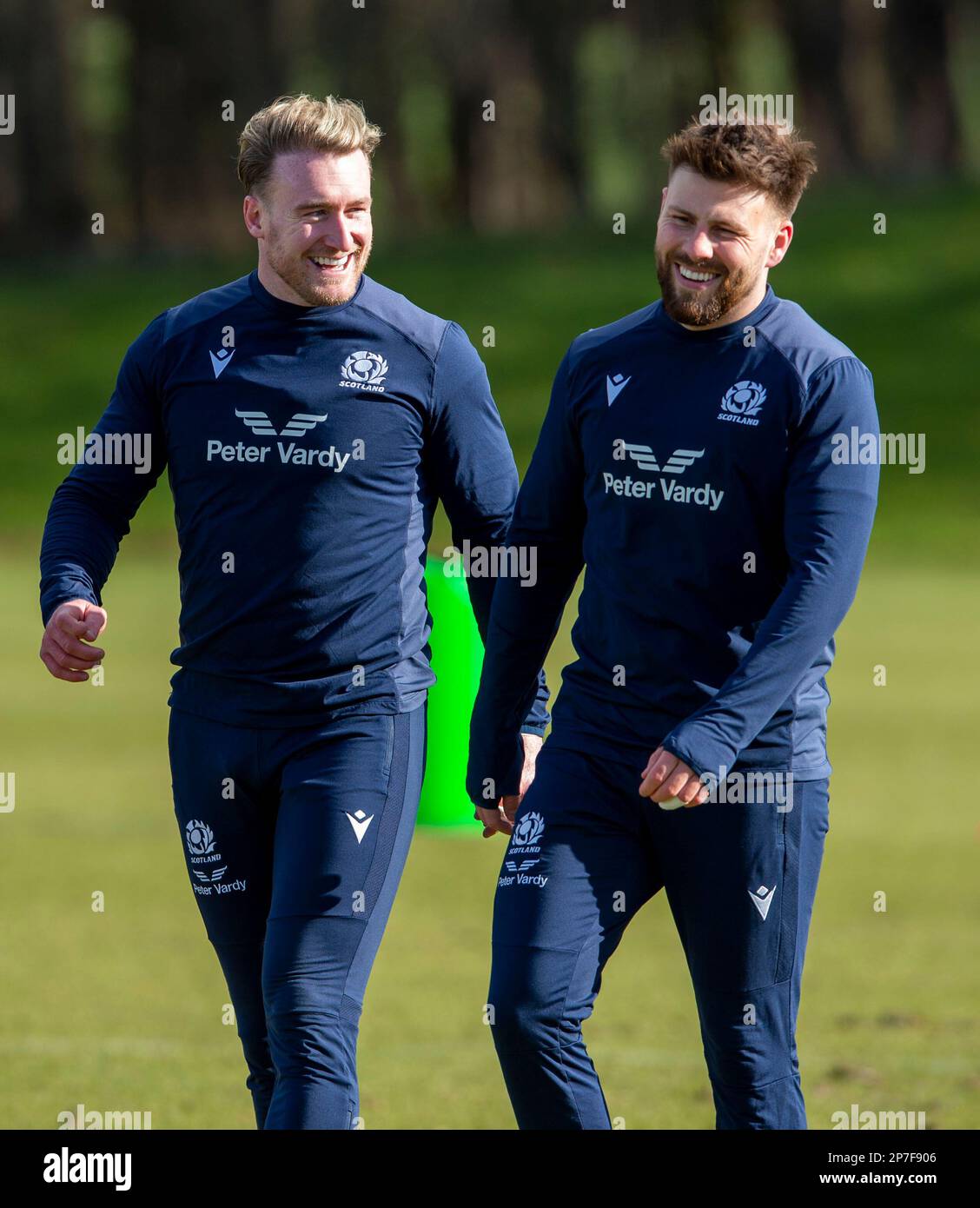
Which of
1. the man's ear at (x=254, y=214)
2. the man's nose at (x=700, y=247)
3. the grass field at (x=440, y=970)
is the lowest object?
the grass field at (x=440, y=970)

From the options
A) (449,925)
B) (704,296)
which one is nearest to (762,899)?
(704,296)

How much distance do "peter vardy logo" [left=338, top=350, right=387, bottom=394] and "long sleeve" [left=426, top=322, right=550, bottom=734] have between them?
0.15m

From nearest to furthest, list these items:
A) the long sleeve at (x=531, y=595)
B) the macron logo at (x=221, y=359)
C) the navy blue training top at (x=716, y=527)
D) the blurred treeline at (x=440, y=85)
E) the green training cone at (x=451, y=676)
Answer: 1. the navy blue training top at (x=716, y=527)
2. the long sleeve at (x=531, y=595)
3. the macron logo at (x=221, y=359)
4. the green training cone at (x=451, y=676)
5. the blurred treeline at (x=440, y=85)

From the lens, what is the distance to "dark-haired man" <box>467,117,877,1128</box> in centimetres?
438

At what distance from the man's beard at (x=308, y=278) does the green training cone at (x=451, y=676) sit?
3.82 metres

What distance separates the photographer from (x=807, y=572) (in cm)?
428

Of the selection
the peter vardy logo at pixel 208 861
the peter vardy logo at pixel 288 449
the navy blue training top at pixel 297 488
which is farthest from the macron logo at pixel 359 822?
the peter vardy logo at pixel 288 449

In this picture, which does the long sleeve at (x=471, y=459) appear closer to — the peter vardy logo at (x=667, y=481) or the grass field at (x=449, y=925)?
the peter vardy logo at (x=667, y=481)

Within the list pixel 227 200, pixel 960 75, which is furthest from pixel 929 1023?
pixel 960 75

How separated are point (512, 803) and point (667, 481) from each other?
3.14ft

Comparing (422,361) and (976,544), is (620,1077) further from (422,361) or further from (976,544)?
(976,544)

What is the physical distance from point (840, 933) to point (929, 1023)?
1.51 m

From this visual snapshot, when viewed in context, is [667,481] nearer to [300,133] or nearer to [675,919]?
[675,919]

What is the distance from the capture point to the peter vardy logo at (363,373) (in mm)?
4902
